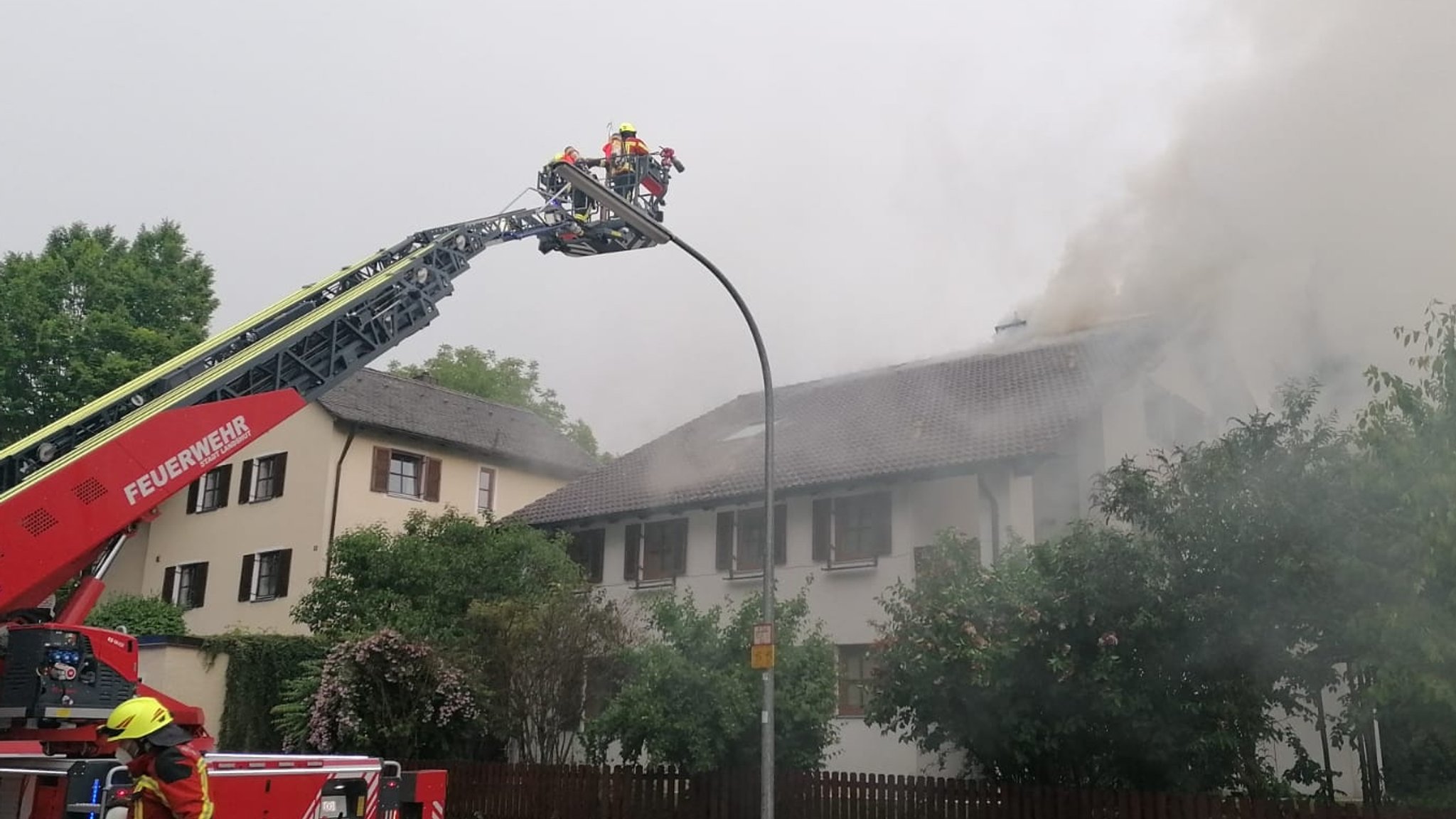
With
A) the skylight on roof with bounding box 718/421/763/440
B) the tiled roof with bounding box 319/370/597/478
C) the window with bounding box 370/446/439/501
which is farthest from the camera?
the tiled roof with bounding box 319/370/597/478

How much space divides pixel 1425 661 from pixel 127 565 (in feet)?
115

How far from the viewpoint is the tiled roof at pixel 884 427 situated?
68.5 ft

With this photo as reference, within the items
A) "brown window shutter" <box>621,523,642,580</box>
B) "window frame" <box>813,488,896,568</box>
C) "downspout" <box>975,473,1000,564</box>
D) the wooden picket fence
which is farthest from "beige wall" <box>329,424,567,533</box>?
"downspout" <box>975,473,1000,564</box>

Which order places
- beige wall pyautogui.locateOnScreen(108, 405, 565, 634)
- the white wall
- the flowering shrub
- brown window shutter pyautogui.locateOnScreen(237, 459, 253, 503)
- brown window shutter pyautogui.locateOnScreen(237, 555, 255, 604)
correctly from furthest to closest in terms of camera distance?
brown window shutter pyautogui.locateOnScreen(237, 459, 253, 503) < brown window shutter pyautogui.locateOnScreen(237, 555, 255, 604) < beige wall pyautogui.locateOnScreen(108, 405, 565, 634) < the white wall < the flowering shrub

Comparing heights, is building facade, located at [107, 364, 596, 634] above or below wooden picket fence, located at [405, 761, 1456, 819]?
above

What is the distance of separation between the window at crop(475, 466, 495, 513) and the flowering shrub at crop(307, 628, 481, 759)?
1418cm

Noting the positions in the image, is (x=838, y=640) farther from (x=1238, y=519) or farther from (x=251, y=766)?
(x=251, y=766)

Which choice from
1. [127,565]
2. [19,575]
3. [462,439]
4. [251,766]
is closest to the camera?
[251,766]

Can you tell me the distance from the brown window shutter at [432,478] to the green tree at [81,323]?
29.7ft

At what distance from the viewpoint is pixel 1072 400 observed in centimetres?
2095

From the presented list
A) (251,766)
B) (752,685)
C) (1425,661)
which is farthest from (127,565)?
(1425,661)

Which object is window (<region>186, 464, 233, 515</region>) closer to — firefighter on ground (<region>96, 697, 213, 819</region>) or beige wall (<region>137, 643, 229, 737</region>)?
beige wall (<region>137, 643, 229, 737</region>)

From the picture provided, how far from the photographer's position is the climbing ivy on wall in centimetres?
2544

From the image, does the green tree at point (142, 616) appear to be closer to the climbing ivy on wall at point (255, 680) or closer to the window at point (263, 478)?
the window at point (263, 478)
